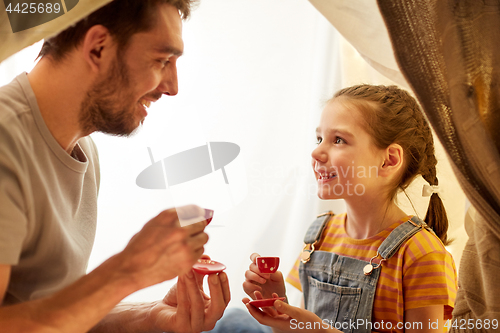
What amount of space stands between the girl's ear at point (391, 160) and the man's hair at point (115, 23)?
0.72 metres

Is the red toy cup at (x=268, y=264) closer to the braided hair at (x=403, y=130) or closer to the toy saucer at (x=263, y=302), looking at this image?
the toy saucer at (x=263, y=302)

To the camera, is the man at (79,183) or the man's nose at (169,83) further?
the man's nose at (169,83)

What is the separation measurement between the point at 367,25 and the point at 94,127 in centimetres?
67

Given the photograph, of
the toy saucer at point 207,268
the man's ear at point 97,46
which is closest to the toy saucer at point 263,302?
the toy saucer at point 207,268

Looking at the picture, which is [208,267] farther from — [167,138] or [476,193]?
[476,193]

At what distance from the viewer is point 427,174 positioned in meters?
1.20

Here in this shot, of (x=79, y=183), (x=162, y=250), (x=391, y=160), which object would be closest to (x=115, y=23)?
(x=79, y=183)

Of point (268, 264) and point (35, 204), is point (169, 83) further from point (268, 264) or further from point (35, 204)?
point (268, 264)

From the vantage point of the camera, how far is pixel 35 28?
0.73 metres

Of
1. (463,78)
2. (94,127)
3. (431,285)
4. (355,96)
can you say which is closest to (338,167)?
(355,96)

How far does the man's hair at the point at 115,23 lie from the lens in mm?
812

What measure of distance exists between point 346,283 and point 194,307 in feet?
1.42

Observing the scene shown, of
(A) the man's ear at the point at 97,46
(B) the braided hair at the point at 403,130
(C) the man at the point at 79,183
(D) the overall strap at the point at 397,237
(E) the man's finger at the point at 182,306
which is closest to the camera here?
(C) the man at the point at 79,183

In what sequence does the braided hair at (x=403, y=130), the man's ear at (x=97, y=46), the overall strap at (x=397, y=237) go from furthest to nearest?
the braided hair at (x=403, y=130), the overall strap at (x=397, y=237), the man's ear at (x=97, y=46)
